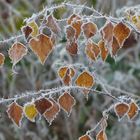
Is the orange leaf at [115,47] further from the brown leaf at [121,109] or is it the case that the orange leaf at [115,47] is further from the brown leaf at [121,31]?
the brown leaf at [121,109]

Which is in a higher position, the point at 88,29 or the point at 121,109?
the point at 88,29

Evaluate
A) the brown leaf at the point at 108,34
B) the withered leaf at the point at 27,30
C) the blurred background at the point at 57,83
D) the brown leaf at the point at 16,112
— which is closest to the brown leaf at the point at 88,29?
the brown leaf at the point at 108,34

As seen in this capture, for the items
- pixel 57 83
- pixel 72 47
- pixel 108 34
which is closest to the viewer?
pixel 108 34

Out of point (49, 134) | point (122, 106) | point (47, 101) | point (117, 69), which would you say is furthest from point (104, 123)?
point (49, 134)

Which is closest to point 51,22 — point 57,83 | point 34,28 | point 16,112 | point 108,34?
point 34,28

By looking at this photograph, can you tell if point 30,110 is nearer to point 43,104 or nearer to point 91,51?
point 43,104

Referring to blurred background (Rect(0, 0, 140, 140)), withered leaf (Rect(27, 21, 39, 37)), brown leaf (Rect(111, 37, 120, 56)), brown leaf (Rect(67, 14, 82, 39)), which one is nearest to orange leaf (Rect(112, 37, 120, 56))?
brown leaf (Rect(111, 37, 120, 56))

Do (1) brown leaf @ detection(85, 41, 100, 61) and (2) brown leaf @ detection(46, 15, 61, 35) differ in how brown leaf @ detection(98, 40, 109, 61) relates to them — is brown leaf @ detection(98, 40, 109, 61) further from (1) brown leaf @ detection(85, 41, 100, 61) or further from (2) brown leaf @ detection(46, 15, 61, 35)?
(2) brown leaf @ detection(46, 15, 61, 35)
